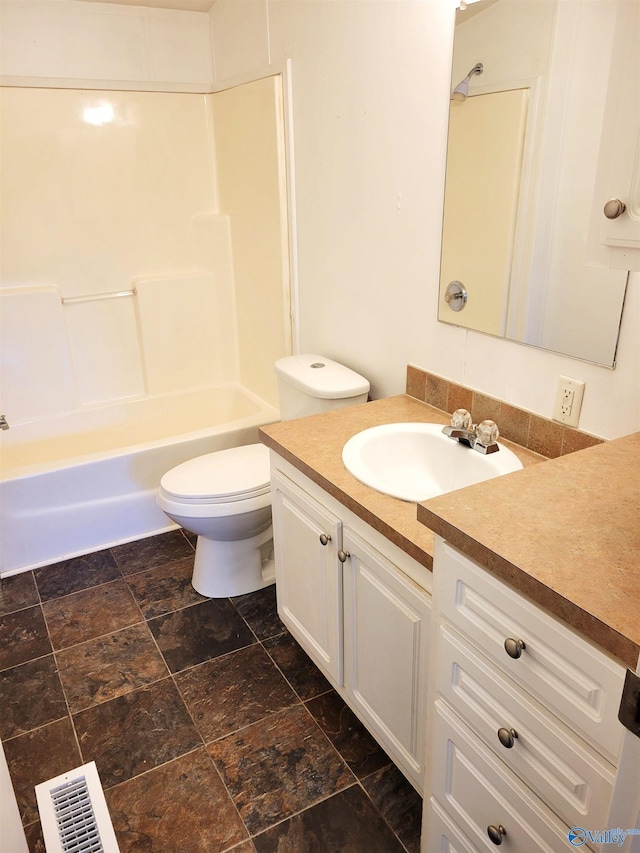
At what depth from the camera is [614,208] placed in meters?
1.32

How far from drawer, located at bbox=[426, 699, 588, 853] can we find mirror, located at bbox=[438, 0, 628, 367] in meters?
0.84

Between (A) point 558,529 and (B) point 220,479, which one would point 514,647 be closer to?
(A) point 558,529

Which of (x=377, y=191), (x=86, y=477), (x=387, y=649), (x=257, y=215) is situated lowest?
(x=86, y=477)

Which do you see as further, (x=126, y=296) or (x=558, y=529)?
(x=126, y=296)

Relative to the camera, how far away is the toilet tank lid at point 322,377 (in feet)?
6.94

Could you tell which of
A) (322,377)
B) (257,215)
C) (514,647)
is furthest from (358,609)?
(257,215)

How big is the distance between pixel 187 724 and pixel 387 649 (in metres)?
0.73

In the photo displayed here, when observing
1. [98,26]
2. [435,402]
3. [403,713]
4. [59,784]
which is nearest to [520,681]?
[403,713]

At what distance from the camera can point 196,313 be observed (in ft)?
10.9

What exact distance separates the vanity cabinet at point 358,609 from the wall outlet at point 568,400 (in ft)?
1.72

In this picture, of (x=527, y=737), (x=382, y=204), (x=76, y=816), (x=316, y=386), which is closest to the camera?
(x=527, y=737)

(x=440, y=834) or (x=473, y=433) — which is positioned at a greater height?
(x=473, y=433)

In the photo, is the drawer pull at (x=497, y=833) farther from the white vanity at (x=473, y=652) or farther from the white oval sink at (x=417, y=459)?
the white oval sink at (x=417, y=459)

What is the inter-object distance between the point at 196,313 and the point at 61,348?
68cm
